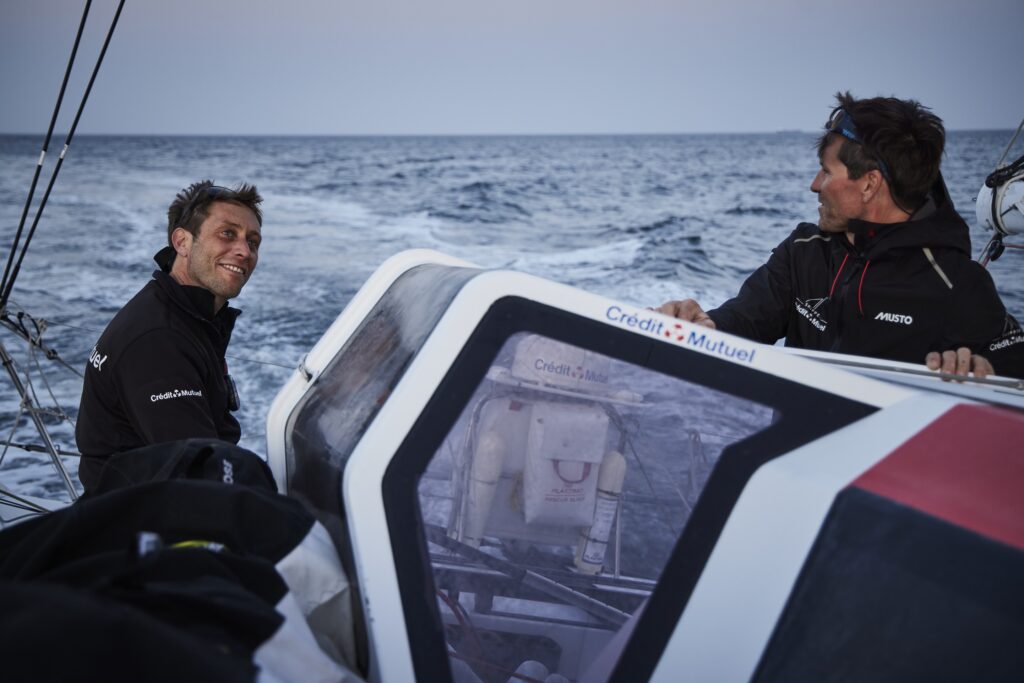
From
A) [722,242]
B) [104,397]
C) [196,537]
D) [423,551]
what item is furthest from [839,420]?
[722,242]

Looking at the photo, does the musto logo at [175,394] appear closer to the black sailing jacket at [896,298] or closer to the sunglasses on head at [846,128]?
the black sailing jacket at [896,298]

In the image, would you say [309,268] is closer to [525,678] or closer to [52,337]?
[52,337]

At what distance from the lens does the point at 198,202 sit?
9.34ft

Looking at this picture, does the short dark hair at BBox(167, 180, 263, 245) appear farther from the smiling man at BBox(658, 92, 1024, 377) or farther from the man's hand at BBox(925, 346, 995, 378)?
the man's hand at BBox(925, 346, 995, 378)

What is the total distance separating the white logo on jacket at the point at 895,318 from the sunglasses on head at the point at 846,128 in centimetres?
41

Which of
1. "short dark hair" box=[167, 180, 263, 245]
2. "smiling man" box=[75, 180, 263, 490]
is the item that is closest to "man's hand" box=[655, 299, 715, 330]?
"smiling man" box=[75, 180, 263, 490]

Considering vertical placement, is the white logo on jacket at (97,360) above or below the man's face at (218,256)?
below

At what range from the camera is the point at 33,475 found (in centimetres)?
474

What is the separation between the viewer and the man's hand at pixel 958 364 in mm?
1769

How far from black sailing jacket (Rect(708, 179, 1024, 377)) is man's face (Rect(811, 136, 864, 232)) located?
0.18ft

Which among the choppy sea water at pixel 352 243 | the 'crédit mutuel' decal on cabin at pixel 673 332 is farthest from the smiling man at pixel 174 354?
the 'crédit mutuel' decal on cabin at pixel 673 332

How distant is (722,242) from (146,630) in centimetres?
1378

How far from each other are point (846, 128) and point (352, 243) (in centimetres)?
1183

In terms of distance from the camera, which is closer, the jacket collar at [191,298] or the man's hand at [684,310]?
the man's hand at [684,310]
